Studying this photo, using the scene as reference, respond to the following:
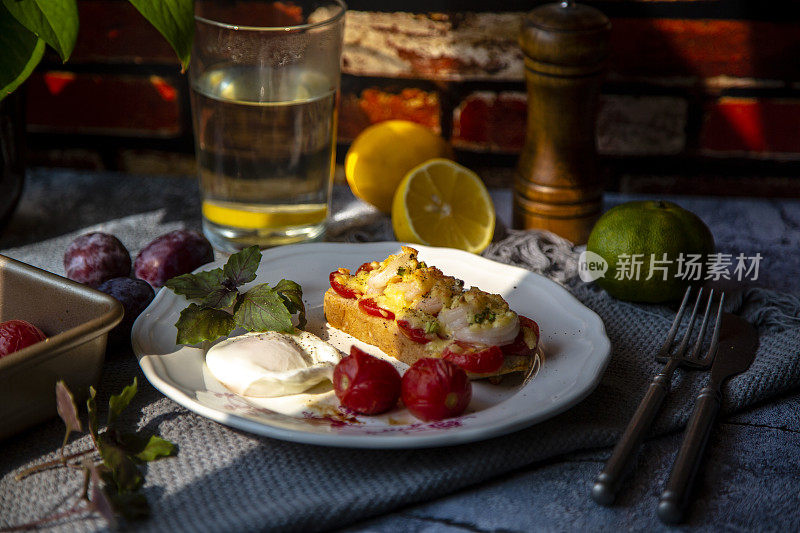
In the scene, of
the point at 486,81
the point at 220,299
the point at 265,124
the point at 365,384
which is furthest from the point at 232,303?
the point at 486,81

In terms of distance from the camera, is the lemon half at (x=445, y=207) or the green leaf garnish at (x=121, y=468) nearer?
the green leaf garnish at (x=121, y=468)

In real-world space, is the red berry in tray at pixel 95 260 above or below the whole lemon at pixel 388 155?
below

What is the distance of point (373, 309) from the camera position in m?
0.96

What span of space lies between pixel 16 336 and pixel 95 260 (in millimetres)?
254

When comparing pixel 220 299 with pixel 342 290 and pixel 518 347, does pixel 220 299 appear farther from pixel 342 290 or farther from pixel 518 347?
pixel 518 347

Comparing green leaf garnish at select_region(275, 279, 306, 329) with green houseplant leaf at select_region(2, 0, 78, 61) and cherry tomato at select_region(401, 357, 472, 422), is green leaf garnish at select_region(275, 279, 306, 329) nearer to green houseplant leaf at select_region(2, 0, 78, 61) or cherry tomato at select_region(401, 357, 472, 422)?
cherry tomato at select_region(401, 357, 472, 422)

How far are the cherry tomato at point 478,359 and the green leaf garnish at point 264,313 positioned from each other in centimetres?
19

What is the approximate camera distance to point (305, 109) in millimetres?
1171

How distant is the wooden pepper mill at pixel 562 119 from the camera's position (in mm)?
1143

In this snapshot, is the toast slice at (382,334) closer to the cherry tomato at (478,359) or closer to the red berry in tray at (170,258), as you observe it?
the cherry tomato at (478,359)

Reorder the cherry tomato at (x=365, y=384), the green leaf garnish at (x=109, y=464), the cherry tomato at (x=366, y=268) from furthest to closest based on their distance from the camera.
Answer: the cherry tomato at (x=366, y=268) → the cherry tomato at (x=365, y=384) → the green leaf garnish at (x=109, y=464)

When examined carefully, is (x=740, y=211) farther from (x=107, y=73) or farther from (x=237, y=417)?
(x=107, y=73)

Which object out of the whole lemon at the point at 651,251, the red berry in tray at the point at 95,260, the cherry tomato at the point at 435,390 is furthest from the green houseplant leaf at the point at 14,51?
the whole lemon at the point at 651,251

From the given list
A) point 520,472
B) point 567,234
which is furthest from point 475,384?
point 567,234
